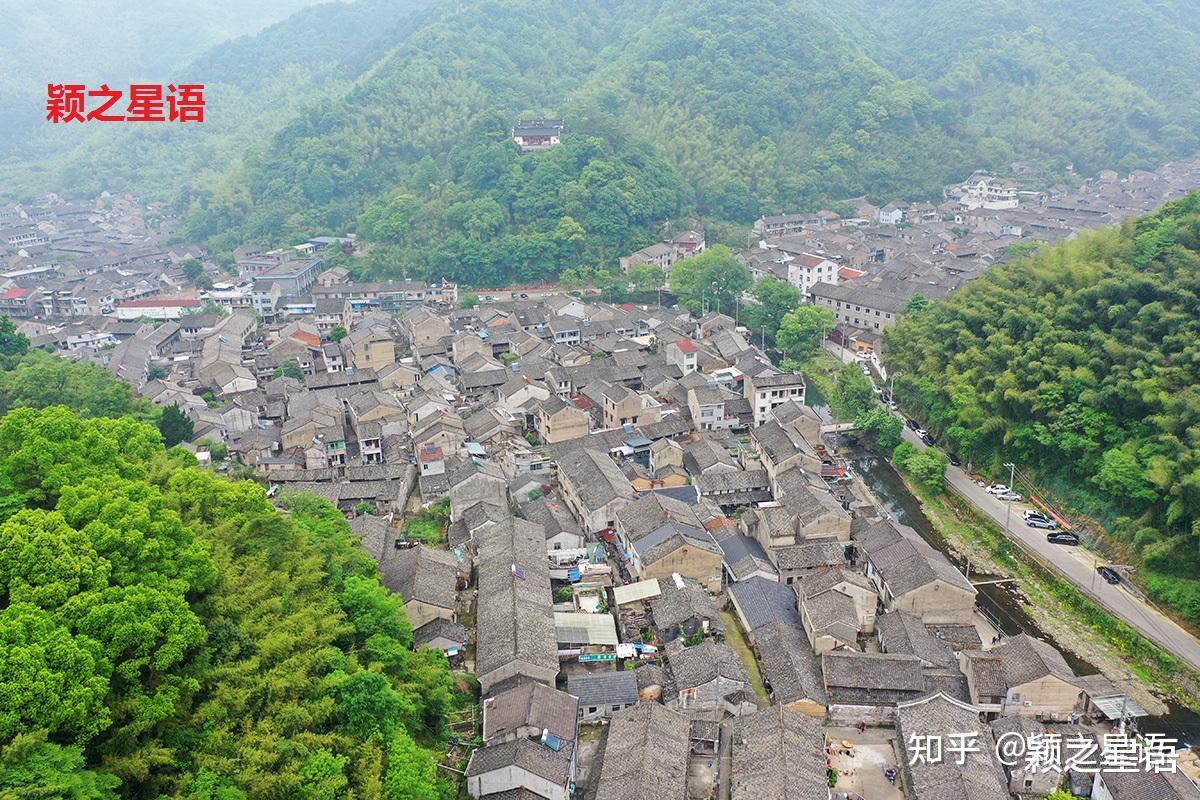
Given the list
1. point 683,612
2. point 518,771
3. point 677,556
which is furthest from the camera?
point 677,556

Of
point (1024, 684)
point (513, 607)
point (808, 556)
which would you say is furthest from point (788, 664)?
point (513, 607)

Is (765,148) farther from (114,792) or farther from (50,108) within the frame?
(114,792)

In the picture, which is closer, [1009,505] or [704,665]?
[704,665]

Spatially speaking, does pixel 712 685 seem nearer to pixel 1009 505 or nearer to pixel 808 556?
pixel 808 556

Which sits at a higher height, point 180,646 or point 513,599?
point 180,646

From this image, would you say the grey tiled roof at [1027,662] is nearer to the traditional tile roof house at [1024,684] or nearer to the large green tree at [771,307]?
the traditional tile roof house at [1024,684]

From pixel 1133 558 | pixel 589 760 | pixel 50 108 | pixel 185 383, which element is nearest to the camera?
pixel 589 760

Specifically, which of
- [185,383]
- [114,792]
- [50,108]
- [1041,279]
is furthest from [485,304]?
[114,792]

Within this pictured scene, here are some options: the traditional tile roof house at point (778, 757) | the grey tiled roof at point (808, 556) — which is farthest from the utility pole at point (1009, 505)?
the traditional tile roof house at point (778, 757)
